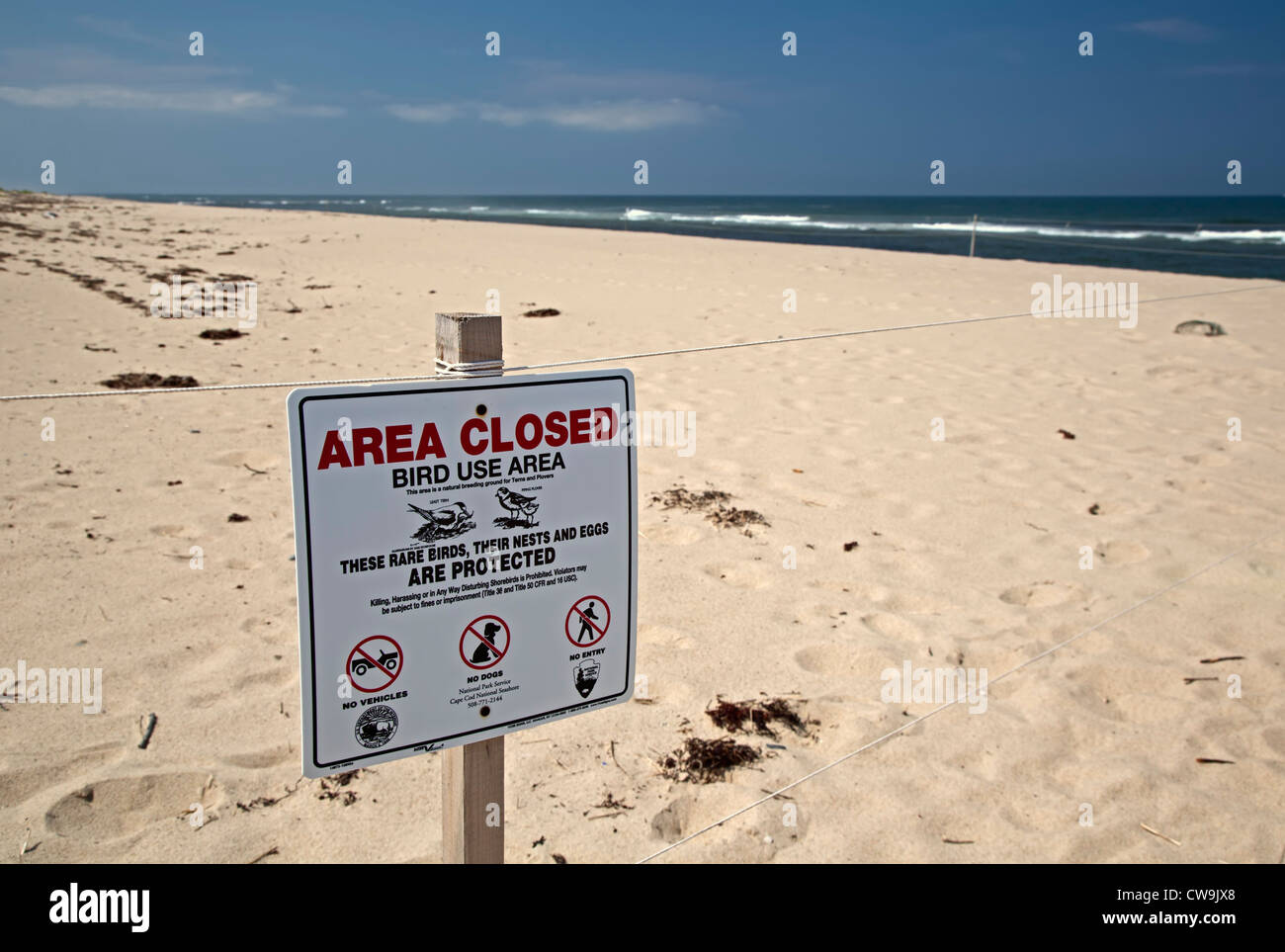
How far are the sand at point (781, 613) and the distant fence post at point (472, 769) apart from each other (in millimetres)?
629

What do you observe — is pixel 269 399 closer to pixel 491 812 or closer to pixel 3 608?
pixel 3 608

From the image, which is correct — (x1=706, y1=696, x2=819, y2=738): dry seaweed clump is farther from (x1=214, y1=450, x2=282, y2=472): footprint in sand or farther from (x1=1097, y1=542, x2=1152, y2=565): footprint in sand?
(x1=214, y1=450, x2=282, y2=472): footprint in sand

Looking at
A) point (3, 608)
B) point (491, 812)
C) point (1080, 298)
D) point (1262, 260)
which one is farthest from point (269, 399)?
point (1262, 260)

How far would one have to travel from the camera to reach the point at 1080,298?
38.9ft

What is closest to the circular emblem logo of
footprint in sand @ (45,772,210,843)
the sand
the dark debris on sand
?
the sand

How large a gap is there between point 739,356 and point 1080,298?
6770 millimetres

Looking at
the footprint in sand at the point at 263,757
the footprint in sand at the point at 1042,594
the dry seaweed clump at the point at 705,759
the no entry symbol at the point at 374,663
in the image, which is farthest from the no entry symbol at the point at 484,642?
Result: the footprint in sand at the point at 1042,594

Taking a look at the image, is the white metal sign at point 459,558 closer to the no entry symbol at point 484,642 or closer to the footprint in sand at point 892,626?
the no entry symbol at point 484,642

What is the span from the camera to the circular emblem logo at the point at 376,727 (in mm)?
1333

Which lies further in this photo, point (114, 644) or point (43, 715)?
point (114, 644)

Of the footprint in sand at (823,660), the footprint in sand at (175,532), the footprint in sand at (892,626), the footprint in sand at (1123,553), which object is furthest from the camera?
the footprint in sand at (1123,553)

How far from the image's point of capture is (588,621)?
1516mm

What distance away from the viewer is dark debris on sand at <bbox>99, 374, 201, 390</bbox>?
5707 mm
